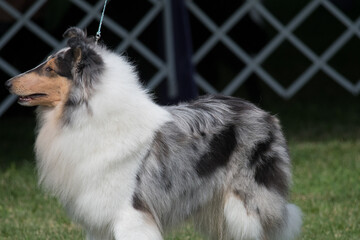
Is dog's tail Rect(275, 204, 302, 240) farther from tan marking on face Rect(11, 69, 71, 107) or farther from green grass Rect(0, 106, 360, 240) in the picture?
tan marking on face Rect(11, 69, 71, 107)

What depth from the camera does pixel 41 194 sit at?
244 inches

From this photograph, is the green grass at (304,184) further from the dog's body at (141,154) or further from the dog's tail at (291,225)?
the dog's body at (141,154)

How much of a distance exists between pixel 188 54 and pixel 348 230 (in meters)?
3.21

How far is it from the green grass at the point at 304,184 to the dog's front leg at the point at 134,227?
1191 millimetres

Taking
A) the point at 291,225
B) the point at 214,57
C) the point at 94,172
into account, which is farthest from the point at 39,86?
the point at 214,57

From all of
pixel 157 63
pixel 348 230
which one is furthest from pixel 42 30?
pixel 348 230

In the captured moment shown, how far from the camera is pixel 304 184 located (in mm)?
6473

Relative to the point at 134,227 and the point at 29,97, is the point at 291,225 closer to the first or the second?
the point at 134,227

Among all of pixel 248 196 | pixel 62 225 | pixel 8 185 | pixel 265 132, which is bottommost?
pixel 8 185

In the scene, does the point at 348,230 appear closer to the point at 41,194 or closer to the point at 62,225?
the point at 62,225

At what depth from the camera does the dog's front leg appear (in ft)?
12.5

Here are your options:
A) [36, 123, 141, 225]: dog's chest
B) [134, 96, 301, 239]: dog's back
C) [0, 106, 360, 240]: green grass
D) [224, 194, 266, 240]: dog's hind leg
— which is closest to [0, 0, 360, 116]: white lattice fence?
[0, 106, 360, 240]: green grass

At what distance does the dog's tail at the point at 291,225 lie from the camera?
174 inches

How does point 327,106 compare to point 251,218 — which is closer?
point 251,218
